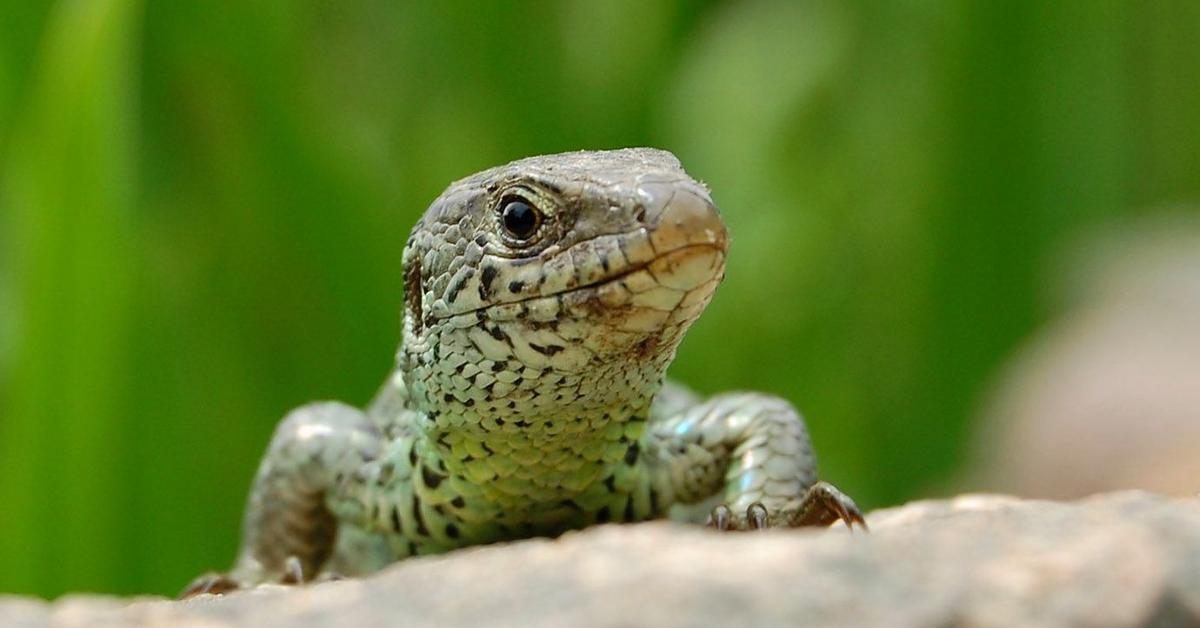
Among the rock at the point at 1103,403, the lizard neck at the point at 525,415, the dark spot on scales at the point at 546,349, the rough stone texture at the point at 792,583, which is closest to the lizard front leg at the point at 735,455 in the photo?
the lizard neck at the point at 525,415

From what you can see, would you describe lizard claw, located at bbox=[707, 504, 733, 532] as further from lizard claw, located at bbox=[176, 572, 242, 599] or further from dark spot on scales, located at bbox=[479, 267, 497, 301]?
lizard claw, located at bbox=[176, 572, 242, 599]

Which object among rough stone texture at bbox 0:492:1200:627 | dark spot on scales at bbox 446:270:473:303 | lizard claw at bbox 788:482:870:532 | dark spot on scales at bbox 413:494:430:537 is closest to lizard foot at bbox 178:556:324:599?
dark spot on scales at bbox 413:494:430:537

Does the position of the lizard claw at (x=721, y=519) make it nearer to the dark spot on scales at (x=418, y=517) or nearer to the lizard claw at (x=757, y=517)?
the lizard claw at (x=757, y=517)

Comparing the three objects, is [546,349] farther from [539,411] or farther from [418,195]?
[418,195]

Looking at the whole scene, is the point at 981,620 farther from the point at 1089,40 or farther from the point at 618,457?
the point at 1089,40

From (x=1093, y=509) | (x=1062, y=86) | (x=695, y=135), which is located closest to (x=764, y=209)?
(x=695, y=135)
